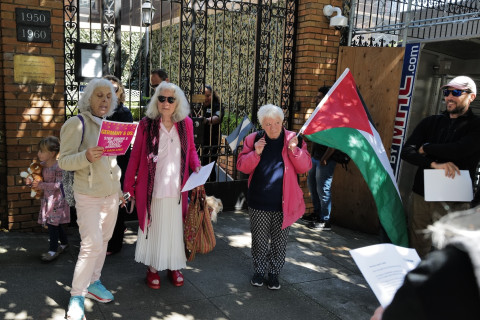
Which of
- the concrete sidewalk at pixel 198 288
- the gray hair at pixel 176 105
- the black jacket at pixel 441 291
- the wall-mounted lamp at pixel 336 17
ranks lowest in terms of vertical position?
the concrete sidewalk at pixel 198 288

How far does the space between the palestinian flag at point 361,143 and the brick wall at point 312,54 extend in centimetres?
215

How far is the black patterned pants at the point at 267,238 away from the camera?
13.3 ft

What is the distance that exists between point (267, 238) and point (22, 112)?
3127 millimetres

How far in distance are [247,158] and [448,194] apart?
185cm

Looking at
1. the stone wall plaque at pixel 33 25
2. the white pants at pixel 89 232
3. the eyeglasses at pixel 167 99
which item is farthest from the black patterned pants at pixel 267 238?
the stone wall plaque at pixel 33 25

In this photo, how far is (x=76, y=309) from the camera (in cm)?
326

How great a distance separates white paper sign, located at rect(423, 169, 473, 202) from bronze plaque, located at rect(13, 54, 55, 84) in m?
4.19

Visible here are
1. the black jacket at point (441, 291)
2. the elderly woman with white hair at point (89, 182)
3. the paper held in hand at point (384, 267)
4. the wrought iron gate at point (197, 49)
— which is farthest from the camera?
the wrought iron gate at point (197, 49)

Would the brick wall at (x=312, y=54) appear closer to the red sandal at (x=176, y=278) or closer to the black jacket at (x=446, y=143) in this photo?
the black jacket at (x=446, y=143)

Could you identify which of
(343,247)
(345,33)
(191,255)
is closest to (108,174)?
(191,255)

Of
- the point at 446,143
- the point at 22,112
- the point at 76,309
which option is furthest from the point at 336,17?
the point at 76,309

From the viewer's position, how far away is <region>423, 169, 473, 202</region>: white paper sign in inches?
147

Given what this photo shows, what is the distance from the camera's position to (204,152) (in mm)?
6762

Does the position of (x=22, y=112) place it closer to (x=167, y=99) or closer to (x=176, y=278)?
(x=167, y=99)
